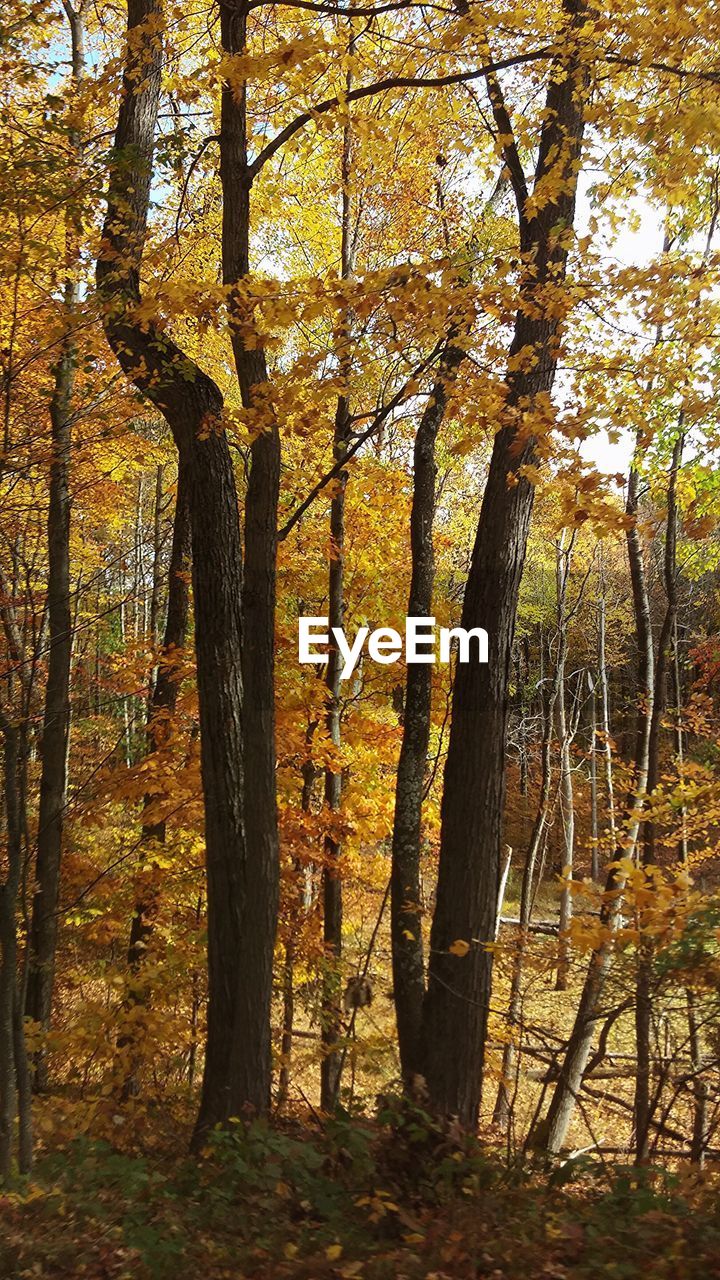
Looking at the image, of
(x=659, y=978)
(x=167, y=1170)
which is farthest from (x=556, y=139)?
(x=167, y=1170)

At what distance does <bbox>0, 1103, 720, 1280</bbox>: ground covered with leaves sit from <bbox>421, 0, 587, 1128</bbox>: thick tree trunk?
1.97ft

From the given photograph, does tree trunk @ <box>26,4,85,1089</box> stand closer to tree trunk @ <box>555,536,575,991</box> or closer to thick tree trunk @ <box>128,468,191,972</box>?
thick tree trunk @ <box>128,468,191,972</box>

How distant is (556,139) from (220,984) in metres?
6.03

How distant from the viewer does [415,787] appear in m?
6.97

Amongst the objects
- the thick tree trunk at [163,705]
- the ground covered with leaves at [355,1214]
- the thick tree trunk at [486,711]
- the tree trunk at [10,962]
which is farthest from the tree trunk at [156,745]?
the thick tree trunk at [486,711]

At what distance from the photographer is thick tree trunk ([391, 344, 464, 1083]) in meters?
6.11

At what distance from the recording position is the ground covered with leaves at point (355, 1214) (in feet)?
10.7

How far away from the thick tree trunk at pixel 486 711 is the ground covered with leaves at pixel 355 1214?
60 cm

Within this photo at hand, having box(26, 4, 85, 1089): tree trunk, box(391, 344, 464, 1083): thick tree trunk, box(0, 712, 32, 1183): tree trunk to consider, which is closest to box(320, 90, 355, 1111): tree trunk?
box(391, 344, 464, 1083): thick tree trunk

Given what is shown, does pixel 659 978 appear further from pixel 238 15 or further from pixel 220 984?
pixel 238 15

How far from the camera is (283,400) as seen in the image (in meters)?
4.59

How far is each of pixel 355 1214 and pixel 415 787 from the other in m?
3.28

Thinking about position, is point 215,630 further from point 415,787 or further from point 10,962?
point 10,962

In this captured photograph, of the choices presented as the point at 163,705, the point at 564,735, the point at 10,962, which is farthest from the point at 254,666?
the point at 564,735
